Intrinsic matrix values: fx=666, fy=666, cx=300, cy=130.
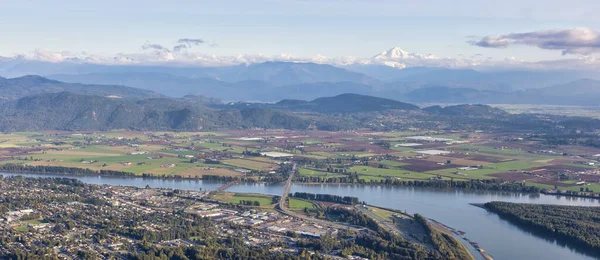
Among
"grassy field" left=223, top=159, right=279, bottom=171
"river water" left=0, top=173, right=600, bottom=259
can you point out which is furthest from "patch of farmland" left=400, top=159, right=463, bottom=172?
"grassy field" left=223, top=159, right=279, bottom=171

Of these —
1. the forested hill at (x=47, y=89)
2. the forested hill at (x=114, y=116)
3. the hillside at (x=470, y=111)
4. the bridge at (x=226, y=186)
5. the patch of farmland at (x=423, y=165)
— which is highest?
the forested hill at (x=47, y=89)

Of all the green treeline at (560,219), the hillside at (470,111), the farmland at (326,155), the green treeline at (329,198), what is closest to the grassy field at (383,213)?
the green treeline at (329,198)

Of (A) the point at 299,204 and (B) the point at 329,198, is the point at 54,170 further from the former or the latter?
(B) the point at 329,198

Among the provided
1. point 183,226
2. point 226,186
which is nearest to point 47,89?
point 226,186

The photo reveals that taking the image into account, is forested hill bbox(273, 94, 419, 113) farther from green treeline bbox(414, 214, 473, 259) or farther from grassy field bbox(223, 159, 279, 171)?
green treeline bbox(414, 214, 473, 259)

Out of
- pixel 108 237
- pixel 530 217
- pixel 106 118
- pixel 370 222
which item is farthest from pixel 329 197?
pixel 106 118

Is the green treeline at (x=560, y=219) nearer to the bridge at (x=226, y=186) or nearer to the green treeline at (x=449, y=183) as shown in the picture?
the green treeline at (x=449, y=183)

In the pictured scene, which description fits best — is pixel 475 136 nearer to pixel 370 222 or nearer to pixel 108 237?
pixel 370 222
